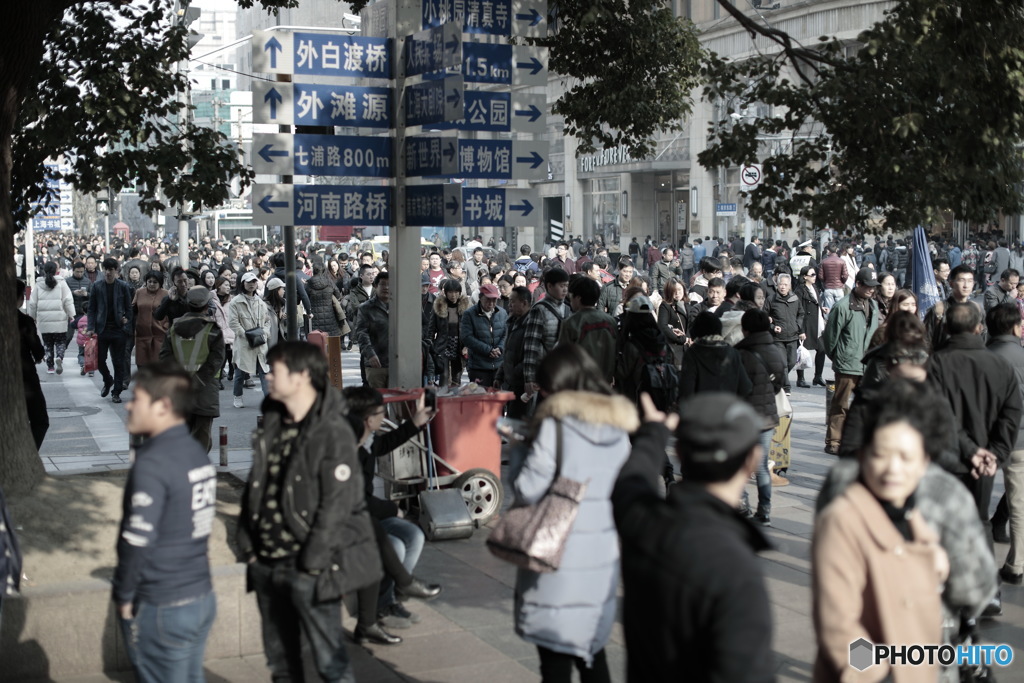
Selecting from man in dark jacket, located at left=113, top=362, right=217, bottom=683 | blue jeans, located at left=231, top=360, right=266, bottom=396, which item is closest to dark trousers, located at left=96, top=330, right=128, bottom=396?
blue jeans, located at left=231, top=360, right=266, bottom=396

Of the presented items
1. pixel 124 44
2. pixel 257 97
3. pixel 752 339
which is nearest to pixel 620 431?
pixel 752 339

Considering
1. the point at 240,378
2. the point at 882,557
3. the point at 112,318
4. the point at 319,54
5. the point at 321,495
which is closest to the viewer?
the point at 882,557

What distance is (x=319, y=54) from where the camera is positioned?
29.1 feet

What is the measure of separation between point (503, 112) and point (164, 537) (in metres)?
5.62

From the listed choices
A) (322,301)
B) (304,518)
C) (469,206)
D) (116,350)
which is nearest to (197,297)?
(469,206)

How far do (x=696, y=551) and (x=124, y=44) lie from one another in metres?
8.81

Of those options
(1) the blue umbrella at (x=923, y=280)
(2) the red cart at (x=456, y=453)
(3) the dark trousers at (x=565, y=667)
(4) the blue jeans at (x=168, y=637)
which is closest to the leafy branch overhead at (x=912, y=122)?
(2) the red cart at (x=456, y=453)

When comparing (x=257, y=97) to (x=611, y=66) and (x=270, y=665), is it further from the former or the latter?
(x=270, y=665)

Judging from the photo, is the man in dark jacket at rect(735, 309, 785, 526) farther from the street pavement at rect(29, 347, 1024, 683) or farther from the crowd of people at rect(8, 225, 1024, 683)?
the street pavement at rect(29, 347, 1024, 683)

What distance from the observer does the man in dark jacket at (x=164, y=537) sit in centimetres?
423

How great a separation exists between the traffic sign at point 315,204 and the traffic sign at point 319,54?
81 centimetres

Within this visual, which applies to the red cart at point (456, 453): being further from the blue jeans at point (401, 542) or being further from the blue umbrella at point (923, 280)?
the blue umbrella at point (923, 280)

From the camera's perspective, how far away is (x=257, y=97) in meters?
8.77

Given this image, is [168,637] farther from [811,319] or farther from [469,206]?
[811,319]
